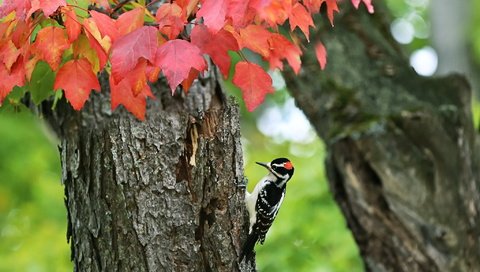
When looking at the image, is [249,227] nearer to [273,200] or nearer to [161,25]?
[273,200]

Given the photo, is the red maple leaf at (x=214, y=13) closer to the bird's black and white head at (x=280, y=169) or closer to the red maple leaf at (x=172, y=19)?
the red maple leaf at (x=172, y=19)

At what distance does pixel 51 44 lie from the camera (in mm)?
2854

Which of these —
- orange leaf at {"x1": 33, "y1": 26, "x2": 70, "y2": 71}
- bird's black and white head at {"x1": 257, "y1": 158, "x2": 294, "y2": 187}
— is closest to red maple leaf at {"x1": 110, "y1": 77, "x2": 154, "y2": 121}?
orange leaf at {"x1": 33, "y1": 26, "x2": 70, "y2": 71}

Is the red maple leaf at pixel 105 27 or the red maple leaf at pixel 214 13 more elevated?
the red maple leaf at pixel 105 27

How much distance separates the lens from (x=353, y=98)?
5.68 meters

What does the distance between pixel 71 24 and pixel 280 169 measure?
1.85m

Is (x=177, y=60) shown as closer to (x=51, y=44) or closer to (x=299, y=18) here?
(x=51, y=44)

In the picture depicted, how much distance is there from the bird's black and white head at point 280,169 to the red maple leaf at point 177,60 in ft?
5.34

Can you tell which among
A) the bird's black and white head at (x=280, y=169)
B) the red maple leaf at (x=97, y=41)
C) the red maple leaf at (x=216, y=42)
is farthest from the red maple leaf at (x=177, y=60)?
the bird's black and white head at (x=280, y=169)

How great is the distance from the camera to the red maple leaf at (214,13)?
2578 millimetres

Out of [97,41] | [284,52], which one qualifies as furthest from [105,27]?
[284,52]

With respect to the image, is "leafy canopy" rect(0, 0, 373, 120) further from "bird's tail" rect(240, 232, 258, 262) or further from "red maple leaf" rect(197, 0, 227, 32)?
"bird's tail" rect(240, 232, 258, 262)

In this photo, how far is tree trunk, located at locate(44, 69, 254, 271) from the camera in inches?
135

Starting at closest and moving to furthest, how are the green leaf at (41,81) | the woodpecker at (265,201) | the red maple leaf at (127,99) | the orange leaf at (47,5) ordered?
the orange leaf at (47,5), the red maple leaf at (127,99), the woodpecker at (265,201), the green leaf at (41,81)
